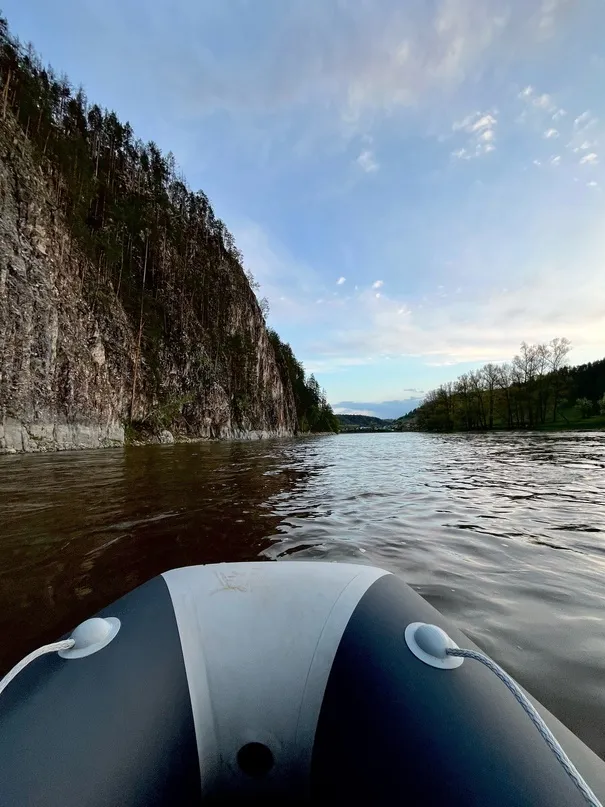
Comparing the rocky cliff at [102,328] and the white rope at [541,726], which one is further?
the rocky cliff at [102,328]

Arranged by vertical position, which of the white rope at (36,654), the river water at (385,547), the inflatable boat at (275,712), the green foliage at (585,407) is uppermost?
the green foliage at (585,407)

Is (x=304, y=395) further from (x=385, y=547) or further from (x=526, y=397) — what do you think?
(x=385, y=547)

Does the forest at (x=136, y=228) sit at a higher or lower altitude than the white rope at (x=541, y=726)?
higher

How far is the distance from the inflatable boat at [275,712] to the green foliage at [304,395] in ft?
240

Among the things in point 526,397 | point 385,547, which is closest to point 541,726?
point 385,547

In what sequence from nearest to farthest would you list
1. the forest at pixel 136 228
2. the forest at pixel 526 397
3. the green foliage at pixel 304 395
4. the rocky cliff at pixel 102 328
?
the rocky cliff at pixel 102 328
the forest at pixel 136 228
the forest at pixel 526 397
the green foliage at pixel 304 395

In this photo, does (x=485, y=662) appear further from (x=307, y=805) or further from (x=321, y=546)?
(x=321, y=546)

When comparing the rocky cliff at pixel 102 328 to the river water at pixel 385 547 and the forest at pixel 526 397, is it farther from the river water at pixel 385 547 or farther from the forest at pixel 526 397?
the forest at pixel 526 397

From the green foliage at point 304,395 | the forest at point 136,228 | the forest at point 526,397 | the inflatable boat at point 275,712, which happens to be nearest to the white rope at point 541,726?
the inflatable boat at point 275,712

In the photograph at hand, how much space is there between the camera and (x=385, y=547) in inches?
146

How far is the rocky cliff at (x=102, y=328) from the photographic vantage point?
1938cm

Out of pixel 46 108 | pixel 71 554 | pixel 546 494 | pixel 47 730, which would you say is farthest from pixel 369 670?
pixel 46 108

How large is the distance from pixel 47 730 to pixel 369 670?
920mm

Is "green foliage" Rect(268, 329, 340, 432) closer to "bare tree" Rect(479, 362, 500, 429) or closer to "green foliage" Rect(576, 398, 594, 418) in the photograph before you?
"bare tree" Rect(479, 362, 500, 429)
